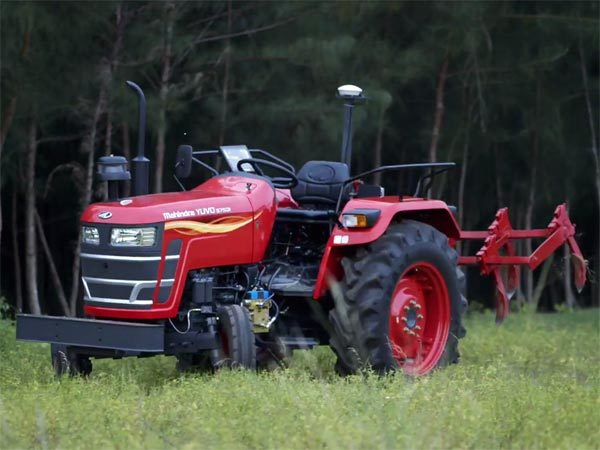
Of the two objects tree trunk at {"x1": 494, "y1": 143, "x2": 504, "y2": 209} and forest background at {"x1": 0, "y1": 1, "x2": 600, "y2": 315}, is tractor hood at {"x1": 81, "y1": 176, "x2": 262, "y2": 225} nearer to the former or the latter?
forest background at {"x1": 0, "y1": 1, "x2": 600, "y2": 315}

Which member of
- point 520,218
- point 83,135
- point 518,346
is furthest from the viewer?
point 520,218

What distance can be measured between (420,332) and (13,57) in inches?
288

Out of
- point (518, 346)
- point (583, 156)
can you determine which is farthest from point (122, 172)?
point (583, 156)

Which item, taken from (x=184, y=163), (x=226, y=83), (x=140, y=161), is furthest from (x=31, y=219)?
(x=140, y=161)

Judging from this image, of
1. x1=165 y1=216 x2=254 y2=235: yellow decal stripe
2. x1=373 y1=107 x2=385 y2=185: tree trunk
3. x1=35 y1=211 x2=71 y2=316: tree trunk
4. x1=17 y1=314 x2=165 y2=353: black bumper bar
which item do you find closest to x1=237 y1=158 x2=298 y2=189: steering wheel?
x1=165 y1=216 x2=254 y2=235: yellow decal stripe

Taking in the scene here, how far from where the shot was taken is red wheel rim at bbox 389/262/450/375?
8852 millimetres

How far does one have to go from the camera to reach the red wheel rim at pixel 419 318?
8852mm

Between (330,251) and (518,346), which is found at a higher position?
(330,251)

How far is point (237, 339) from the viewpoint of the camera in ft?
26.6

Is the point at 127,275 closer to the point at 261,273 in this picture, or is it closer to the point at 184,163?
the point at 184,163

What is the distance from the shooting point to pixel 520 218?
2422cm

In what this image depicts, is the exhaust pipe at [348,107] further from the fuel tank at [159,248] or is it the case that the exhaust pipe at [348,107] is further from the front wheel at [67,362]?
the front wheel at [67,362]

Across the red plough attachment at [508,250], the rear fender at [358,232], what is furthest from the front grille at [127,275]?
the red plough attachment at [508,250]

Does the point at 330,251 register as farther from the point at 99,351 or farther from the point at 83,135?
the point at 83,135
